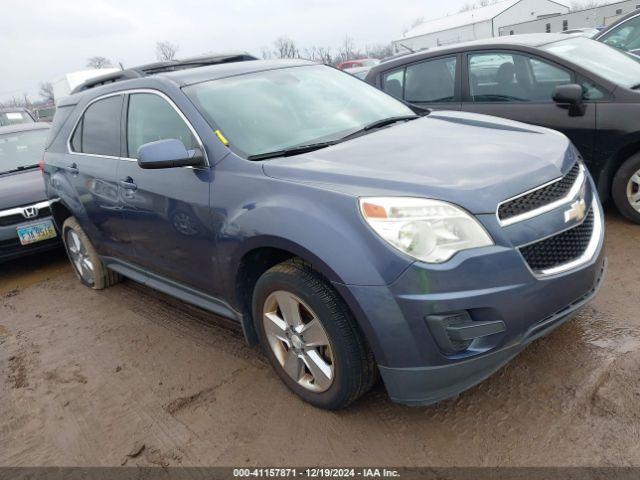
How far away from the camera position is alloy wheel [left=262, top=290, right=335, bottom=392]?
246 centimetres

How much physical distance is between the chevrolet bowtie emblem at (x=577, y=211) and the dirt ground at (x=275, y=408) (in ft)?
2.58

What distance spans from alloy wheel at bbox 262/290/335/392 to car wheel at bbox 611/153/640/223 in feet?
10.3

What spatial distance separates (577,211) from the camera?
243 cm

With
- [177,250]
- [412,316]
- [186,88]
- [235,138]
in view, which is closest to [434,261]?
[412,316]

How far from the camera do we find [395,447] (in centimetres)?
232

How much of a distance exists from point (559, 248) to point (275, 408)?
1.60m

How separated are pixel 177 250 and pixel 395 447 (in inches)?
66.9

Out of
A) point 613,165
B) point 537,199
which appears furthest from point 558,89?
point 537,199

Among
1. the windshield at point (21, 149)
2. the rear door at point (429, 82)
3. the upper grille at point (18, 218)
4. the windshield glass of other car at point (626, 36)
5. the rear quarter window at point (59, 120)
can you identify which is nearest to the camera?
the rear quarter window at point (59, 120)

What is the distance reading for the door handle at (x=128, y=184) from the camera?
338 cm

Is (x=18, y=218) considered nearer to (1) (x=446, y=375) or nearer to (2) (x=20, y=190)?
(2) (x=20, y=190)

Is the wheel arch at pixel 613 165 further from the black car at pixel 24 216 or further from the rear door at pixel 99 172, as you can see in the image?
the black car at pixel 24 216

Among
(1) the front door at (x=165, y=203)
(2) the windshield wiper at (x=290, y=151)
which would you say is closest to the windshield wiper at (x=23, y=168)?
(1) the front door at (x=165, y=203)

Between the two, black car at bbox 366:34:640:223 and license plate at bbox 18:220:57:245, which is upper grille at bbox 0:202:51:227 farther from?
black car at bbox 366:34:640:223
